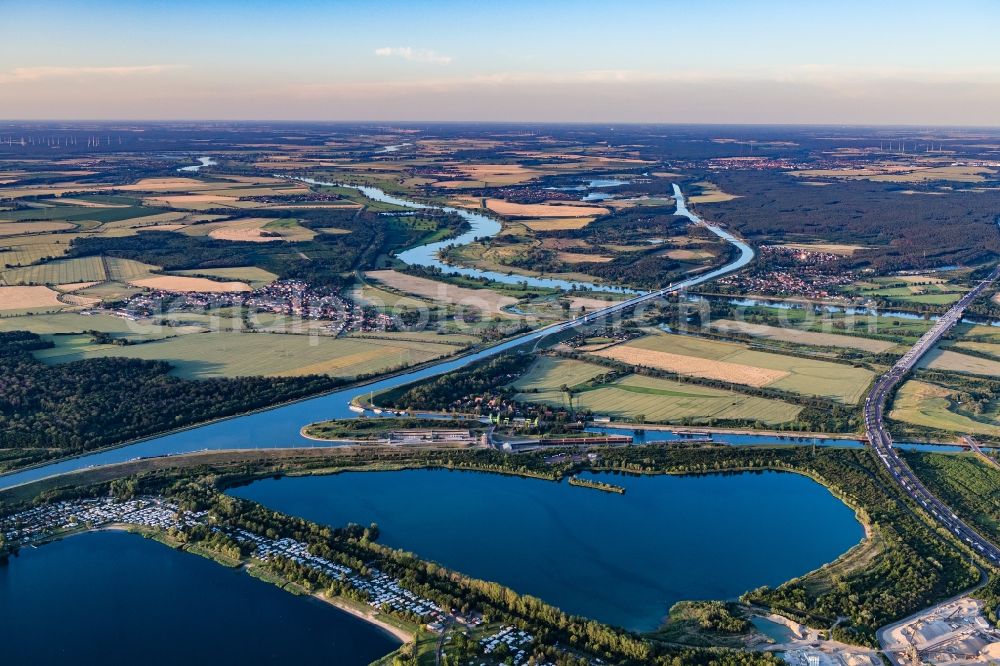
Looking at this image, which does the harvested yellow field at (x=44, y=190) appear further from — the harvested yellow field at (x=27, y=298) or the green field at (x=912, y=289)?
the green field at (x=912, y=289)

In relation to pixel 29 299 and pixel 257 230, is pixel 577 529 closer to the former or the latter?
pixel 29 299

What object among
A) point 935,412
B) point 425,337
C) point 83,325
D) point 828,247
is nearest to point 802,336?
point 935,412

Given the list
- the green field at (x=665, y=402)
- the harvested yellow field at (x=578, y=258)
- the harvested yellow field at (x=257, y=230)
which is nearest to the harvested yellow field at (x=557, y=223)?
the harvested yellow field at (x=578, y=258)

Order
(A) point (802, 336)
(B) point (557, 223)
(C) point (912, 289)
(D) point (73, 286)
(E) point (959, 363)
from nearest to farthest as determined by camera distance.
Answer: (E) point (959, 363) → (A) point (802, 336) → (D) point (73, 286) → (C) point (912, 289) → (B) point (557, 223)

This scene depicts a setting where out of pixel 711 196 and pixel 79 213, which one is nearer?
pixel 79 213

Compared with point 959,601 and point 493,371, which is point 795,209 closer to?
point 493,371

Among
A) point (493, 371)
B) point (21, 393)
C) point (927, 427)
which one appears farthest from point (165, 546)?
point (927, 427)
